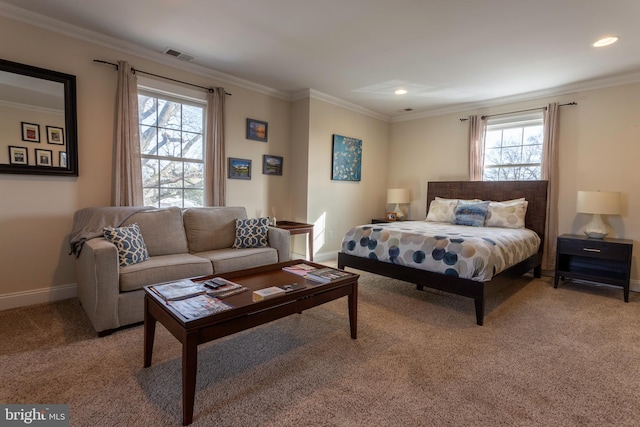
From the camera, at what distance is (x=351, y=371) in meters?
1.92

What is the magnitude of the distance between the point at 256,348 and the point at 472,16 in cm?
305

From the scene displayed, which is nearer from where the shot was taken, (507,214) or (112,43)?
(112,43)

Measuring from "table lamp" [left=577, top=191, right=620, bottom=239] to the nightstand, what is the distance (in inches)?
3.9

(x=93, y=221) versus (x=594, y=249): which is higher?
(x=93, y=221)

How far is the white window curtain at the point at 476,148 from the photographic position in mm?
4766

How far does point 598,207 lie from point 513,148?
1462mm

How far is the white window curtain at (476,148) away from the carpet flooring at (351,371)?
2460mm

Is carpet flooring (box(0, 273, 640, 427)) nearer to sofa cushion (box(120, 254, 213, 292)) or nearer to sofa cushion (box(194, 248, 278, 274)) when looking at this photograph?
sofa cushion (box(120, 254, 213, 292))

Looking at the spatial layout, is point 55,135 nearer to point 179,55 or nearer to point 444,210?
point 179,55

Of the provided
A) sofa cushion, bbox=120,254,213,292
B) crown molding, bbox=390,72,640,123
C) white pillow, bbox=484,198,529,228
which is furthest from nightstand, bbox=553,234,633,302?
sofa cushion, bbox=120,254,213,292

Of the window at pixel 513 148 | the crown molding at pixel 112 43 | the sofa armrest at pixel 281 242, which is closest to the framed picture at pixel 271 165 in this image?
the crown molding at pixel 112 43

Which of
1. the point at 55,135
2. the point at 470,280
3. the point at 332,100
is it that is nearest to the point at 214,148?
the point at 55,135

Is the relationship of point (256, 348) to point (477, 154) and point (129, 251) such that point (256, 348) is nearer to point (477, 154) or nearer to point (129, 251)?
point (129, 251)

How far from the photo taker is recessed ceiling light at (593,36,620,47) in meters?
2.81
